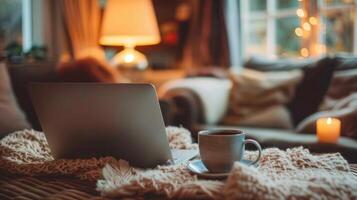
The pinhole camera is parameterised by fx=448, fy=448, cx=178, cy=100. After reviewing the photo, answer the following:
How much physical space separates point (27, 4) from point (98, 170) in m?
3.08

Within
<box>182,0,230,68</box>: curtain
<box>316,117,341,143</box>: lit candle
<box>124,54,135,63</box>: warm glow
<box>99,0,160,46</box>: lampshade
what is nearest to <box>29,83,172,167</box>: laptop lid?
<box>316,117,341,143</box>: lit candle

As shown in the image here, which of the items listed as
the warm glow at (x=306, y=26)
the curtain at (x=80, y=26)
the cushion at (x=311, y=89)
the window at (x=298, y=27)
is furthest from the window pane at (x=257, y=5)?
the curtain at (x=80, y=26)

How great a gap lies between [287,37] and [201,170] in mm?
Answer: 2752

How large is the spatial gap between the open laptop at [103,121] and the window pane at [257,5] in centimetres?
277

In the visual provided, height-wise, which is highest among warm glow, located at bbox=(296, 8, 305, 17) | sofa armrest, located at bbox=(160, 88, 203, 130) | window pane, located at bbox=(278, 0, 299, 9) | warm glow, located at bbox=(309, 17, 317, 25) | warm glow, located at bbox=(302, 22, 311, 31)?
window pane, located at bbox=(278, 0, 299, 9)

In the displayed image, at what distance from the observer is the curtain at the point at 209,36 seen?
3.47 metres

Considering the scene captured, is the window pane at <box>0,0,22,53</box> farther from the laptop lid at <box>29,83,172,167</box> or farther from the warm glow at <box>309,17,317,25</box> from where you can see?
the laptop lid at <box>29,83,172,167</box>

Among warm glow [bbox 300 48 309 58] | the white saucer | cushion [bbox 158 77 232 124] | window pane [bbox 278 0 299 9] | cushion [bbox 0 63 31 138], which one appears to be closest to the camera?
the white saucer

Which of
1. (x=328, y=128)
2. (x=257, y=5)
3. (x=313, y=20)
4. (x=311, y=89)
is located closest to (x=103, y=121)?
(x=328, y=128)

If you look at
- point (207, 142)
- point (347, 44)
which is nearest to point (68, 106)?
point (207, 142)

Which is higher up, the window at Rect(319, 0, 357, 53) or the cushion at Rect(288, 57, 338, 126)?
the window at Rect(319, 0, 357, 53)

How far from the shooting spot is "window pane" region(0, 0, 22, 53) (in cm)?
350

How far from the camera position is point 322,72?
2.60 metres

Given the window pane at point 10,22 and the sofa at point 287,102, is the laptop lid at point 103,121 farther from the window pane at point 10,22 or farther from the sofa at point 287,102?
the window pane at point 10,22
